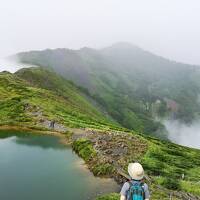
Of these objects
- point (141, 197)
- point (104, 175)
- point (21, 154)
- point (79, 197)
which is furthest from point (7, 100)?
point (141, 197)

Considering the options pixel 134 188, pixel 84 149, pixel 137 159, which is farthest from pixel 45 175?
pixel 134 188

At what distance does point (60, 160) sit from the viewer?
66188mm

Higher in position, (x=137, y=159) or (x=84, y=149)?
(x=84, y=149)

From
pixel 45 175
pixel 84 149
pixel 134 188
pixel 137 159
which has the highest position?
pixel 134 188

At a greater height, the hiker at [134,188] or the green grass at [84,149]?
the hiker at [134,188]

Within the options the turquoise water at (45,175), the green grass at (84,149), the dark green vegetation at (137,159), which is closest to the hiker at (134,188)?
the dark green vegetation at (137,159)

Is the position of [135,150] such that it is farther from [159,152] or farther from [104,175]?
[104,175]

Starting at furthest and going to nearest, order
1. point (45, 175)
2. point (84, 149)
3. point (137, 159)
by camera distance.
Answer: point (84, 149) → point (137, 159) → point (45, 175)

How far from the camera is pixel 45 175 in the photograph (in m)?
56.9

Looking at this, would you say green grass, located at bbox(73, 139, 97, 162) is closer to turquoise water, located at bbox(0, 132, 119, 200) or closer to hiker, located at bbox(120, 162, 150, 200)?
turquoise water, located at bbox(0, 132, 119, 200)

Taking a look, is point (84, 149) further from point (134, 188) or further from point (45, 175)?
point (134, 188)

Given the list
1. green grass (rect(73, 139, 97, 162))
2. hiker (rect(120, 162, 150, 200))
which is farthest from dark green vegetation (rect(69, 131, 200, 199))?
hiker (rect(120, 162, 150, 200))

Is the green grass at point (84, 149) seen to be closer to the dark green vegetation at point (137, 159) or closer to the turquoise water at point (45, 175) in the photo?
the dark green vegetation at point (137, 159)

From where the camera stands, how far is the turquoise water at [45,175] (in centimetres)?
4944
